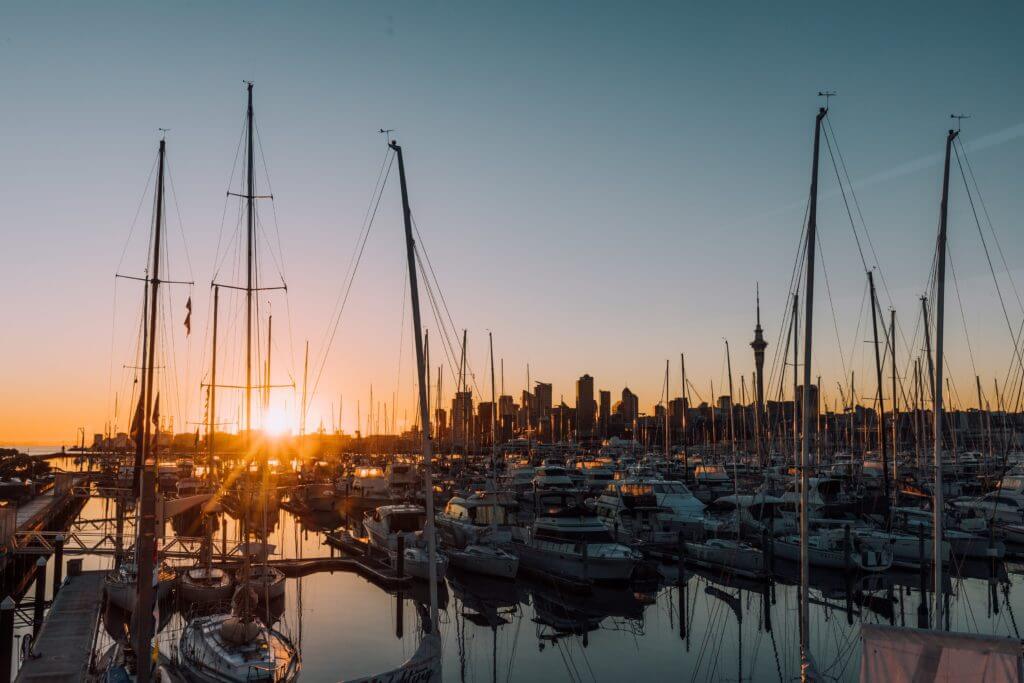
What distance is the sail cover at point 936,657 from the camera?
944cm

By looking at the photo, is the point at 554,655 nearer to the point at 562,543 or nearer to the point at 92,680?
the point at 562,543

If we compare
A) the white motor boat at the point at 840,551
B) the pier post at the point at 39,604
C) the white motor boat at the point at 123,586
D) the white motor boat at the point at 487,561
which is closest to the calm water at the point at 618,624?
the white motor boat at the point at 487,561

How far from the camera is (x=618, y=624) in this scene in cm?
2836

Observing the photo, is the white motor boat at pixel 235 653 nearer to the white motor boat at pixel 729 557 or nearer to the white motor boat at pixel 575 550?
the white motor boat at pixel 575 550

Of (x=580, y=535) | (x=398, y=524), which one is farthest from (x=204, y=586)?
(x=580, y=535)

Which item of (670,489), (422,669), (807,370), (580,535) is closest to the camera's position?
(422,669)

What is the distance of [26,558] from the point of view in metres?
37.5

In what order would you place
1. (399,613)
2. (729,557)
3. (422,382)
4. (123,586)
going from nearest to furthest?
(422,382)
(123,586)
(399,613)
(729,557)

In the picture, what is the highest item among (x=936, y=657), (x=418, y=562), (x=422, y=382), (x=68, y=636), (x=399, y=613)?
(x=422, y=382)

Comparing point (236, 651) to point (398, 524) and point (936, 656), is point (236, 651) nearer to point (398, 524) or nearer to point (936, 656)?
point (936, 656)

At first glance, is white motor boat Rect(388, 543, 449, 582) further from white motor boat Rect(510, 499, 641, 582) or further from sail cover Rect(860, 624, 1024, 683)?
sail cover Rect(860, 624, 1024, 683)

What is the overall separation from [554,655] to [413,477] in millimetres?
44792

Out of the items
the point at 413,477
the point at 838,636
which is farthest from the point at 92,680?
the point at 413,477

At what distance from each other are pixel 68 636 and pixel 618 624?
17804 mm
